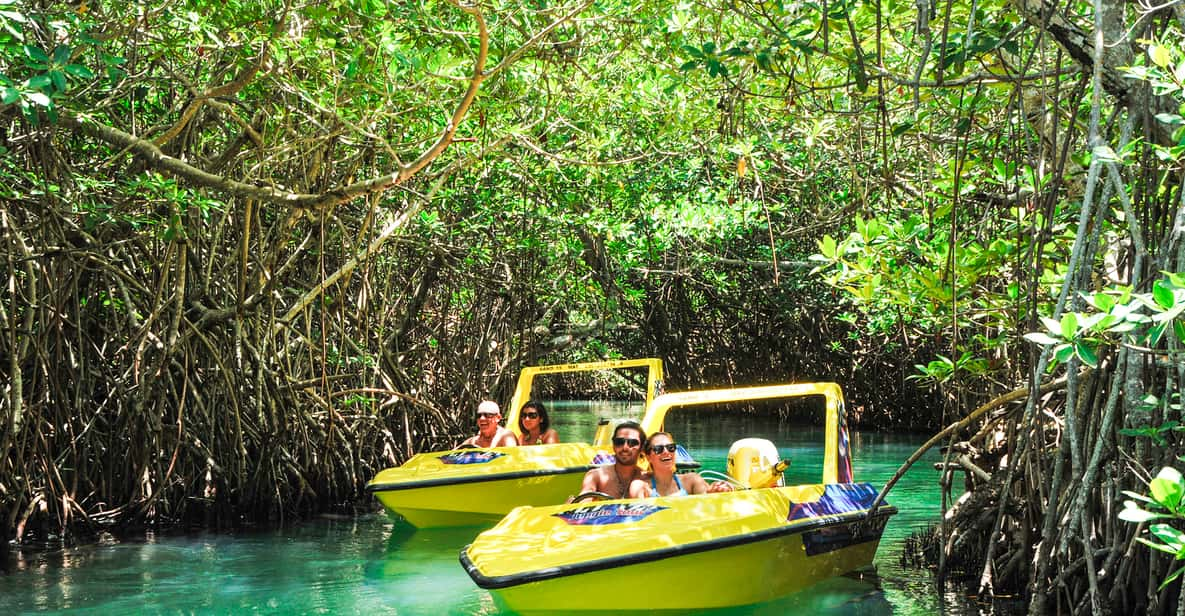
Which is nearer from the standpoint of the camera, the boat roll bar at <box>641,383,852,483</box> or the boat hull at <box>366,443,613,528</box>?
the boat roll bar at <box>641,383,852,483</box>

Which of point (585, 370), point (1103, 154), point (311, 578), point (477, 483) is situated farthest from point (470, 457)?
point (1103, 154)

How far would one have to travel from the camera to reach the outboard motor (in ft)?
21.1

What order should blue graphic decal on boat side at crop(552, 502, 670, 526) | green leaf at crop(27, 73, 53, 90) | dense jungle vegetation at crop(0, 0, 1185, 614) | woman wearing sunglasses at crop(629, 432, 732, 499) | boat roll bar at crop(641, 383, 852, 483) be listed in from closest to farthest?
green leaf at crop(27, 73, 53, 90) → dense jungle vegetation at crop(0, 0, 1185, 614) → blue graphic decal on boat side at crop(552, 502, 670, 526) → woman wearing sunglasses at crop(629, 432, 732, 499) → boat roll bar at crop(641, 383, 852, 483)

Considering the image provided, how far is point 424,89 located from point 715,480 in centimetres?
272

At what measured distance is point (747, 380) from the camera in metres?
19.9

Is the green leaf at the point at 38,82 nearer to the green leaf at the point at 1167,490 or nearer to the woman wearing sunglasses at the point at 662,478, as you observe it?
the woman wearing sunglasses at the point at 662,478

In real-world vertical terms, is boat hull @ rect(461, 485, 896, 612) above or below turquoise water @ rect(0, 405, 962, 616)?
above

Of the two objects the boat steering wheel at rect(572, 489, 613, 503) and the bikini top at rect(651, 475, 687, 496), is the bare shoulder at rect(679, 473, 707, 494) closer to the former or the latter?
the bikini top at rect(651, 475, 687, 496)

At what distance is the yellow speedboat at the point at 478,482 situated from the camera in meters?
8.02

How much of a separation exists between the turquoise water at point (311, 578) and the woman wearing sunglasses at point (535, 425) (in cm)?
97

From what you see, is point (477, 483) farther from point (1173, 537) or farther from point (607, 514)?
point (1173, 537)

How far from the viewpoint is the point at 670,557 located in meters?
5.27

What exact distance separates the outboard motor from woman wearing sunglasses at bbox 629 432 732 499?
0.39 metres

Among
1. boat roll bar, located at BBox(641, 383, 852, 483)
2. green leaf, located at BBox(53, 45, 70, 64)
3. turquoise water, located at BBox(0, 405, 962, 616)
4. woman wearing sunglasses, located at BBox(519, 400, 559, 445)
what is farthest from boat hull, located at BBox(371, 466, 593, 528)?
green leaf, located at BBox(53, 45, 70, 64)
